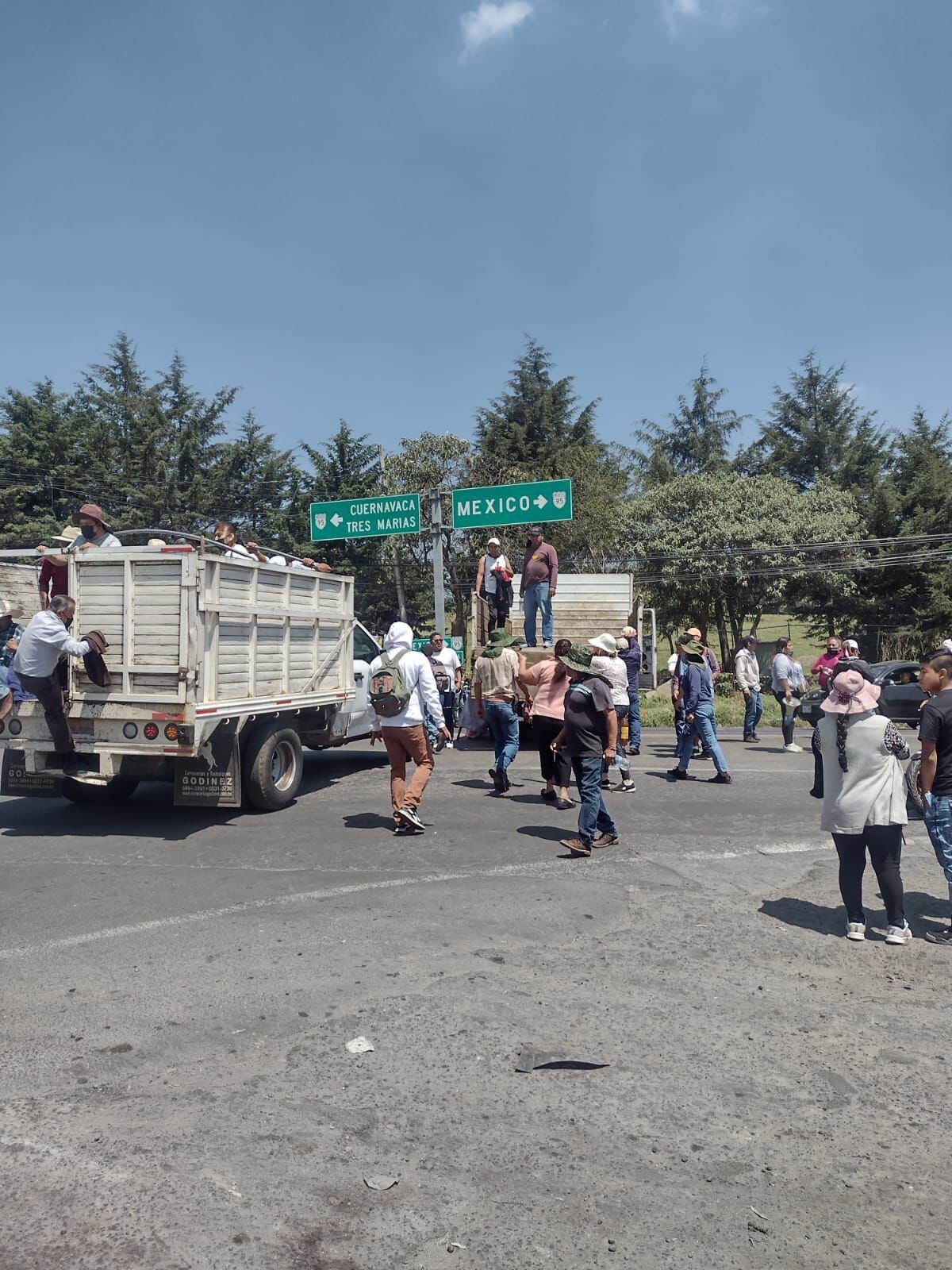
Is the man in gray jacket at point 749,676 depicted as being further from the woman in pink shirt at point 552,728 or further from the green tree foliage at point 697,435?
the green tree foliage at point 697,435

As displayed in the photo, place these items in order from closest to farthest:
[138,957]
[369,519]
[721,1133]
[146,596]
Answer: [721,1133], [138,957], [146,596], [369,519]

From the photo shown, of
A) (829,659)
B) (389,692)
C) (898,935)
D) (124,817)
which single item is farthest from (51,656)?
(829,659)

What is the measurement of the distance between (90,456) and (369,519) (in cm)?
2352

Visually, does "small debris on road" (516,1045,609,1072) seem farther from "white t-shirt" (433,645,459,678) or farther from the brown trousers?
"white t-shirt" (433,645,459,678)

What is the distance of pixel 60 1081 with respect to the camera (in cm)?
372

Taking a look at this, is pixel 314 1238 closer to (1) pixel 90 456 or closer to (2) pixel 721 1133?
(2) pixel 721 1133

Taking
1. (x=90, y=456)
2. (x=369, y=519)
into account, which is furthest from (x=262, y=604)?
(x=90, y=456)

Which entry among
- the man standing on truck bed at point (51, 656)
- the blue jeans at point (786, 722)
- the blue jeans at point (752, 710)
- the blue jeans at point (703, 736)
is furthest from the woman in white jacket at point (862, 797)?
the blue jeans at point (752, 710)

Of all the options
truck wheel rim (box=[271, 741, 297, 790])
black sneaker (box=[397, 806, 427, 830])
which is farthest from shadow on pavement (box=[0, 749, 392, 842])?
black sneaker (box=[397, 806, 427, 830])

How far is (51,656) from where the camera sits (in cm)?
760

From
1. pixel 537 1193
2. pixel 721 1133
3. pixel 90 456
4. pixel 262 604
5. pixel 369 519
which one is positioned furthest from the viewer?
pixel 90 456

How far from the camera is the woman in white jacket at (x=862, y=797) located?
213 inches

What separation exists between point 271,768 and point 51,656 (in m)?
2.26

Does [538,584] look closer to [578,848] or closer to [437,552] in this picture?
[437,552]
